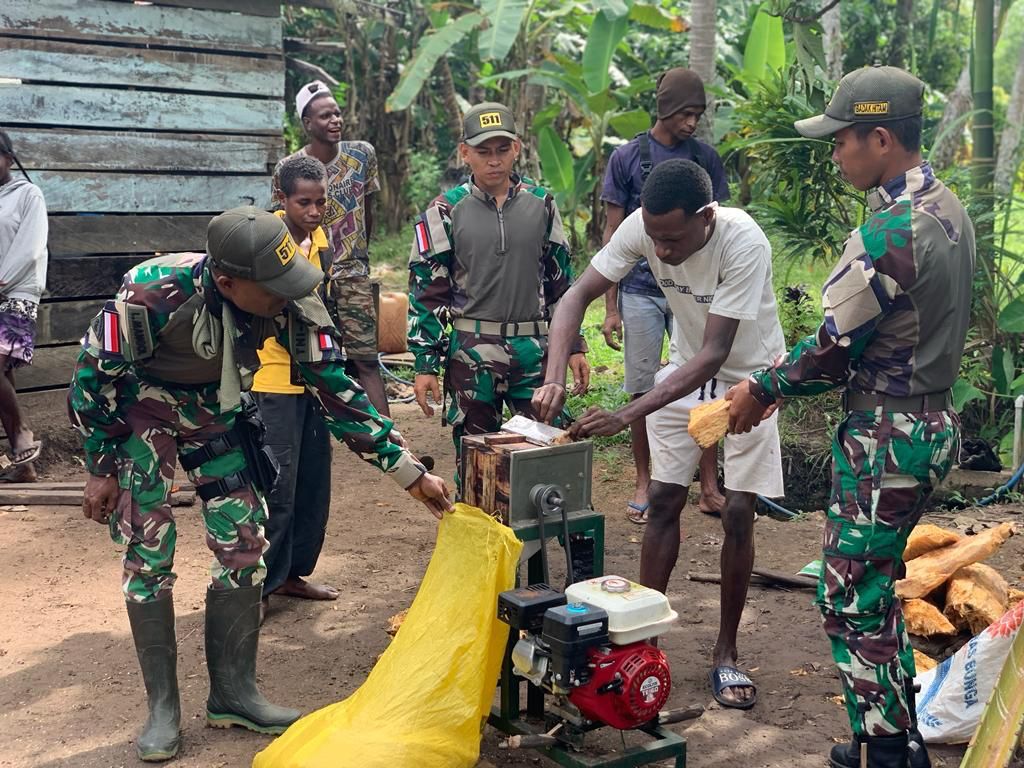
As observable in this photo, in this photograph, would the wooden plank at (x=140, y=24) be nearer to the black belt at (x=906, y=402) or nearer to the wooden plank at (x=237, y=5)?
the wooden plank at (x=237, y=5)

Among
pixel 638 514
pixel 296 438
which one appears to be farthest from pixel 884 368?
pixel 638 514

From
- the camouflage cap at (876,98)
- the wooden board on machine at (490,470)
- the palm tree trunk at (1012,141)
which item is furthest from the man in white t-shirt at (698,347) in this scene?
the palm tree trunk at (1012,141)

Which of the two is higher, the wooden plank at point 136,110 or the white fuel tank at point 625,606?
the wooden plank at point 136,110

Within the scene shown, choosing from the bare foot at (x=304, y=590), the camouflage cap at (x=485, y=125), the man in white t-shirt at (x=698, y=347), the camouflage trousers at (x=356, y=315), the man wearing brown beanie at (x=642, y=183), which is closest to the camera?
the man in white t-shirt at (x=698, y=347)

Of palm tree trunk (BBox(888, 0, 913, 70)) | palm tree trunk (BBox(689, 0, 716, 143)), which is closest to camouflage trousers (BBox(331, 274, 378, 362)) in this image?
palm tree trunk (BBox(689, 0, 716, 143))

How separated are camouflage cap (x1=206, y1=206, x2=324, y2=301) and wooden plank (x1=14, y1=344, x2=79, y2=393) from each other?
4.68 meters

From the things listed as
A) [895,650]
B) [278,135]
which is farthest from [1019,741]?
[278,135]

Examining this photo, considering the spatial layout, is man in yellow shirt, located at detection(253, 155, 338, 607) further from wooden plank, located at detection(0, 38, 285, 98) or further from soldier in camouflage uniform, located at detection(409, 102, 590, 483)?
wooden plank, located at detection(0, 38, 285, 98)

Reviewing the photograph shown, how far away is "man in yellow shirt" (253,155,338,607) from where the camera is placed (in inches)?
194

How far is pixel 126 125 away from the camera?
779 cm

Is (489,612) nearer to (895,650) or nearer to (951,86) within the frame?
(895,650)

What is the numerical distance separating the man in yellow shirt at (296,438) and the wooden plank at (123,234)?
310 centimetres

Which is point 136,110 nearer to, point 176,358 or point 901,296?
point 176,358

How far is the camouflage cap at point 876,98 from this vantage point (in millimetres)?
3412
